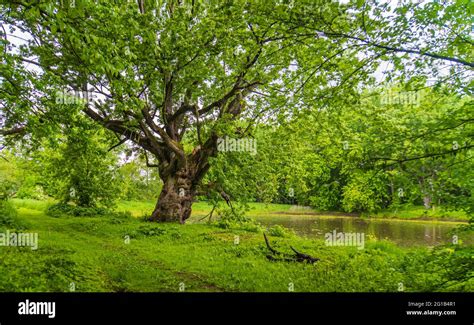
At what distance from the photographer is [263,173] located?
64.8 feet

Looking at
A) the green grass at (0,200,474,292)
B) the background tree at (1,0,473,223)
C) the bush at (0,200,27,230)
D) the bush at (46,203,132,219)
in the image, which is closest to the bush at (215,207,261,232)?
the background tree at (1,0,473,223)

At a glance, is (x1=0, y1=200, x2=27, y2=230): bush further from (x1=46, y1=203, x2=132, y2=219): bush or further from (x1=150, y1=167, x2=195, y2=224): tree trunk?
(x1=150, y1=167, x2=195, y2=224): tree trunk

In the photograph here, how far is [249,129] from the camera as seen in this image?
60.0ft

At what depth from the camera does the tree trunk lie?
68.7 feet

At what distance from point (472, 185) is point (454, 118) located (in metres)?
1.39

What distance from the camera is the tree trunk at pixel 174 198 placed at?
21.0m

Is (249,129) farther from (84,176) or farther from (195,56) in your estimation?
(84,176)

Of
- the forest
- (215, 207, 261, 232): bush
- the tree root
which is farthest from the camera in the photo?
(215, 207, 261, 232): bush

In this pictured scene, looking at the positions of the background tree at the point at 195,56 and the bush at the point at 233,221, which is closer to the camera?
the background tree at the point at 195,56

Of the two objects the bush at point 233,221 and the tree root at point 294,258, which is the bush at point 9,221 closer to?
the bush at point 233,221

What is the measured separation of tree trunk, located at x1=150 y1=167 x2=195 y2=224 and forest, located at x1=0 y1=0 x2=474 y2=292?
9cm

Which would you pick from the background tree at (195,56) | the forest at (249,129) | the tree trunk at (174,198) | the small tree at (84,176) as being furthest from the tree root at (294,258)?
→ the small tree at (84,176)

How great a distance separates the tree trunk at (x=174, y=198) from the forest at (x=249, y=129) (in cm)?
9

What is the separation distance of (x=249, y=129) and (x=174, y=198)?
6892mm
